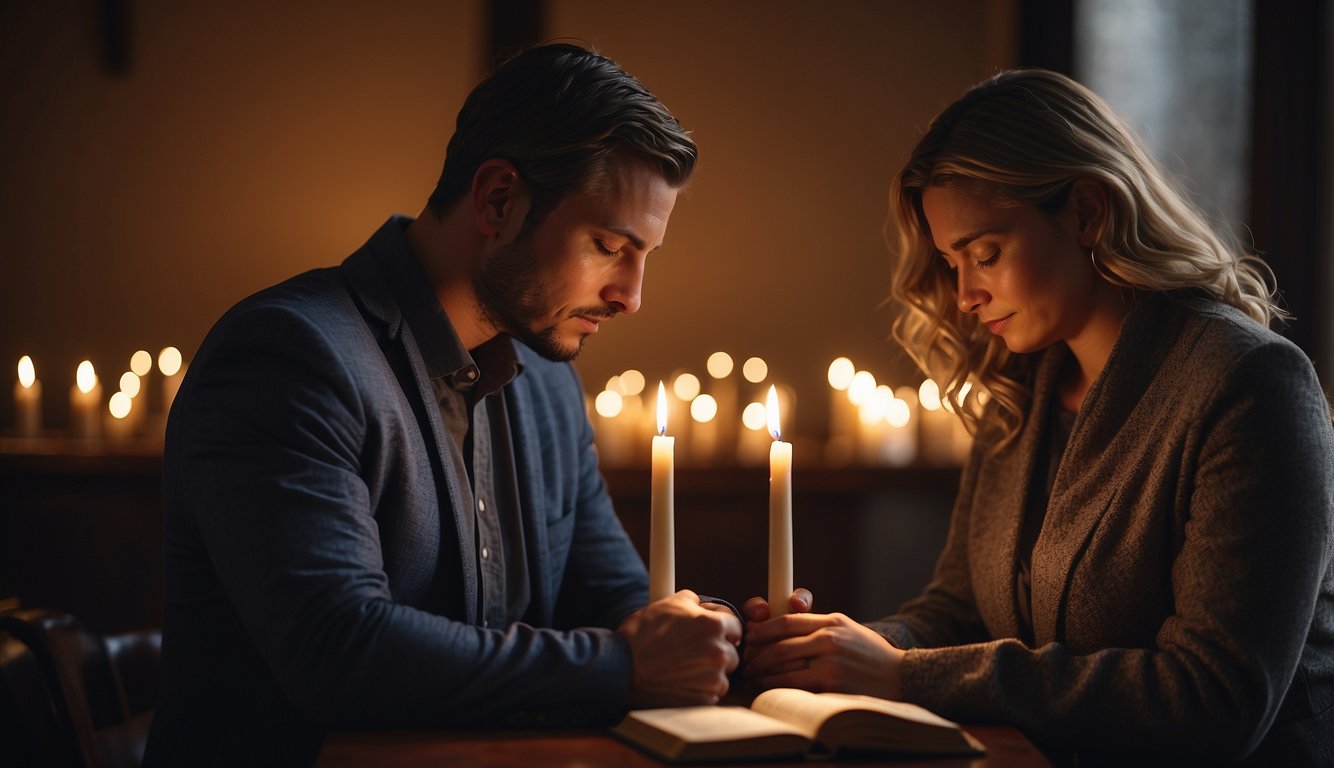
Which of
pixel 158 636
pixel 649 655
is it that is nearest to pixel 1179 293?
pixel 649 655

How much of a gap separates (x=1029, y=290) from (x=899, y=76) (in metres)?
3.33

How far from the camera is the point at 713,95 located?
4.86 m

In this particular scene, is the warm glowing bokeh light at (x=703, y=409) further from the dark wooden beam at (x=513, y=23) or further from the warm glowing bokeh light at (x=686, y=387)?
the dark wooden beam at (x=513, y=23)

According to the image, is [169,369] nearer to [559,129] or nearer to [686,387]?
[686,387]

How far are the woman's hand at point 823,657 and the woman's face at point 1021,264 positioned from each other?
1.82 feet

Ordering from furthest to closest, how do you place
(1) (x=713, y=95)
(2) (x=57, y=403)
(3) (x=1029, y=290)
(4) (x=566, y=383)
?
(1) (x=713, y=95) < (2) (x=57, y=403) < (4) (x=566, y=383) < (3) (x=1029, y=290)

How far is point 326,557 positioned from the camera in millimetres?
1368

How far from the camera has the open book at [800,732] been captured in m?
1.24

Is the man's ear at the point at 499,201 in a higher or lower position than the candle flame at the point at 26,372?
higher

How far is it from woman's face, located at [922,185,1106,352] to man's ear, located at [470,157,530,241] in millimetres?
638

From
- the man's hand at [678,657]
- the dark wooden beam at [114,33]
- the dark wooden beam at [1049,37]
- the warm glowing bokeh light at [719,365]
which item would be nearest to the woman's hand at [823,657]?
the man's hand at [678,657]

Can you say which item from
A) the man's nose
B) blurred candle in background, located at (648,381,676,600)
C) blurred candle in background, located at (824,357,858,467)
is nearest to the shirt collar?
the man's nose

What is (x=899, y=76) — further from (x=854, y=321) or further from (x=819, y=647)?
(x=819, y=647)

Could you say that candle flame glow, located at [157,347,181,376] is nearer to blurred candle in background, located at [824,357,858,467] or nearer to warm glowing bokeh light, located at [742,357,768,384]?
warm glowing bokeh light, located at [742,357,768,384]
